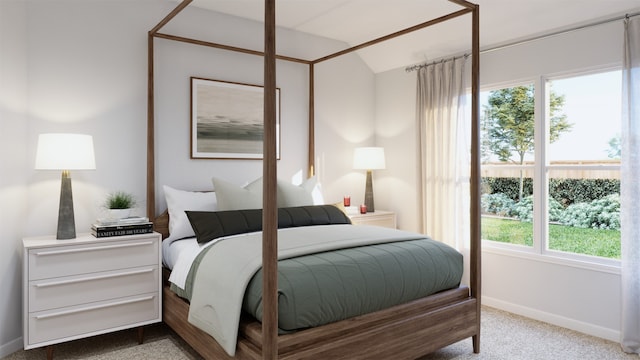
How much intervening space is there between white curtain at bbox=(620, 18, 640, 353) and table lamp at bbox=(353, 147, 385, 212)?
2194 millimetres

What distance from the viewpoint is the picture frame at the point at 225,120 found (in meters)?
3.81

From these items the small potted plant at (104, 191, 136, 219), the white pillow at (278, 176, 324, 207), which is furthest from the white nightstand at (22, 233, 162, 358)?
the white pillow at (278, 176, 324, 207)

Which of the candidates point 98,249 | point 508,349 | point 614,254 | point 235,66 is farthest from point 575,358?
point 235,66

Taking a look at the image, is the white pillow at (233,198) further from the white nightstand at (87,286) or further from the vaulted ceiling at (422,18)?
the vaulted ceiling at (422,18)

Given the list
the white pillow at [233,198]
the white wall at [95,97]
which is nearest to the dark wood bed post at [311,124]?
the white wall at [95,97]

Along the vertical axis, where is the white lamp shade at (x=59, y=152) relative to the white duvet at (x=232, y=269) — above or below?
above

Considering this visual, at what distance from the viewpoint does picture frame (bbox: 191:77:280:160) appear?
3.81m

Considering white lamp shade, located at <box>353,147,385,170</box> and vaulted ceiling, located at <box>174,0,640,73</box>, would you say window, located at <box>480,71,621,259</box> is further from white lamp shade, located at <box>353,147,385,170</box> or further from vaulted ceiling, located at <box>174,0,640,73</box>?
white lamp shade, located at <box>353,147,385,170</box>

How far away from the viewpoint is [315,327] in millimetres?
2182

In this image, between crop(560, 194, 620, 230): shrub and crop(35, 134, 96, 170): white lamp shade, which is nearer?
crop(35, 134, 96, 170): white lamp shade

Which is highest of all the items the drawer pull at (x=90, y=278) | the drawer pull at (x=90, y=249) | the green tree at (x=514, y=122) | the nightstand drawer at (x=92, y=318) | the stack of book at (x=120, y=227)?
the green tree at (x=514, y=122)

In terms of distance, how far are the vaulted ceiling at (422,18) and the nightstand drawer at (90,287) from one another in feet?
7.49

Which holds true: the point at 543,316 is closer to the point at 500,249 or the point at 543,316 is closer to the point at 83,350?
the point at 500,249

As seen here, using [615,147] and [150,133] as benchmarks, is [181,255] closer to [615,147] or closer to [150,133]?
[150,133]
